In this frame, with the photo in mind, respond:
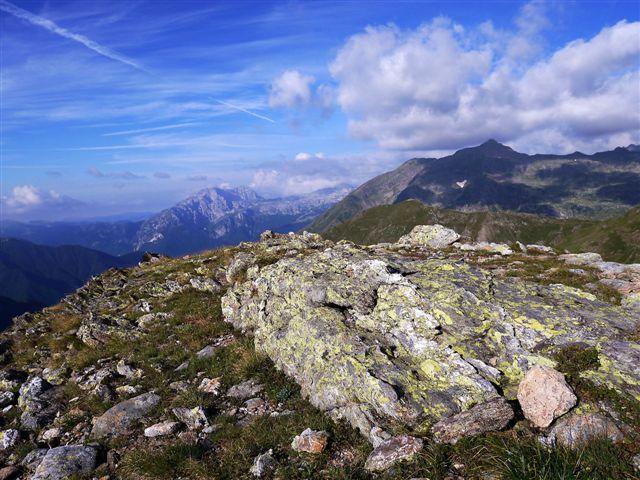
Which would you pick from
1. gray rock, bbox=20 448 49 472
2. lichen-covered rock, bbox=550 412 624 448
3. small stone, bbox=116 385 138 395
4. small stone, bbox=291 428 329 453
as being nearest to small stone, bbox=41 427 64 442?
gray rock, bbox=20 448 49 472

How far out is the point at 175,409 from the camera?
1230cm

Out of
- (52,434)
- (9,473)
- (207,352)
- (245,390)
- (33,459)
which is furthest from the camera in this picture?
(207,352)

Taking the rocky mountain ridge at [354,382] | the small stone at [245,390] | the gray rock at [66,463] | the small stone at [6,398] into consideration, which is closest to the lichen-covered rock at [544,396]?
the rocky mountain ridge at [354,382]

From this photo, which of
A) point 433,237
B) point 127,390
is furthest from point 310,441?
point 433,237

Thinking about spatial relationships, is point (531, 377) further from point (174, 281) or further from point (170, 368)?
point (174, 281)

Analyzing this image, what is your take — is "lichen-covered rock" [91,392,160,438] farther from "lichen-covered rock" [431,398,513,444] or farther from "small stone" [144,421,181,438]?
"lichen-covered rock" [431,398,513,444]

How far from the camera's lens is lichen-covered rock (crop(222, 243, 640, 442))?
993 centimetres

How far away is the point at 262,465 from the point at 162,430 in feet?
14.3

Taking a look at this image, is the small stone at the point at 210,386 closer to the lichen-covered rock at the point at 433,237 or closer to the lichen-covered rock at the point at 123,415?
the lichen-covered rock at the point at 123,415

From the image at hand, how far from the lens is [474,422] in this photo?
8859mm

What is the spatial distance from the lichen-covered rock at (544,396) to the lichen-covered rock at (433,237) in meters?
23.1

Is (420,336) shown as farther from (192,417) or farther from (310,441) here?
(192,417)

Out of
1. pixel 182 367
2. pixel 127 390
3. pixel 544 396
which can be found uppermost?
pixel 544 396

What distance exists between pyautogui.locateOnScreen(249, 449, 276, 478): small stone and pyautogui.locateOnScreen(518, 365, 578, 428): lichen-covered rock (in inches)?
260
